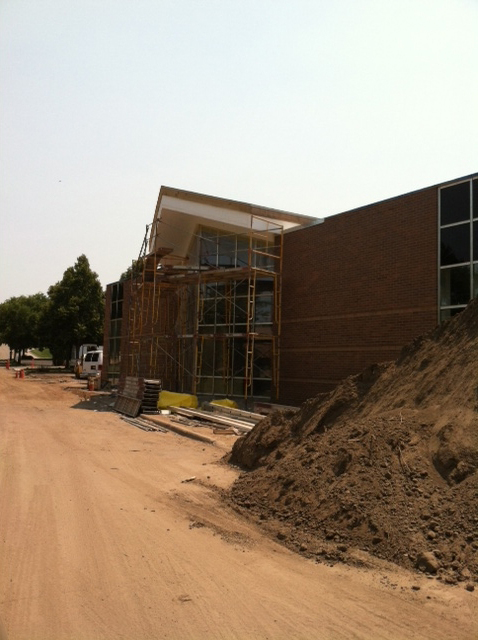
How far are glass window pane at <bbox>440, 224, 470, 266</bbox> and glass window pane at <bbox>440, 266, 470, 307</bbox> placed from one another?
0.27 metres

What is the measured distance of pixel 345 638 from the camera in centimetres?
391

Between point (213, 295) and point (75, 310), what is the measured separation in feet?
104

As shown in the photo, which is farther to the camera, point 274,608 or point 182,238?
point 182,238

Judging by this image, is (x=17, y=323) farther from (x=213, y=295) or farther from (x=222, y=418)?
(x=222, y=418)

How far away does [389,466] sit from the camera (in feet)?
21.6

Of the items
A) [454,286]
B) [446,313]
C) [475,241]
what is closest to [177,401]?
[446,313]

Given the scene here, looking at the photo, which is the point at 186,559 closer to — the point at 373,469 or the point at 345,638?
the point at 345,638

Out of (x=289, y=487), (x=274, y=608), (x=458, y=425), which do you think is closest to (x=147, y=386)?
(x=289, y=487)

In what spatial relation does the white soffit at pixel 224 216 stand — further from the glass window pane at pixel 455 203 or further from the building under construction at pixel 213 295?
the glass window pane at pixel 455 203

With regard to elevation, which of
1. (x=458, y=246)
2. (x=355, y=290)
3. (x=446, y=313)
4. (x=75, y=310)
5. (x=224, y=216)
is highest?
(x=224, y=216)

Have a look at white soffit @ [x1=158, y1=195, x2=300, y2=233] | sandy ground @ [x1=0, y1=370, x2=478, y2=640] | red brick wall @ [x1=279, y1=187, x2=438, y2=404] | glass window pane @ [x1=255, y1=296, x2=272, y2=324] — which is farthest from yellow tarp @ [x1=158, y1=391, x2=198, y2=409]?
sandy ground @ [x1=0, y1=370, x2=478, y2=640]

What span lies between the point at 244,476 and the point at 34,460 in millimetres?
4244

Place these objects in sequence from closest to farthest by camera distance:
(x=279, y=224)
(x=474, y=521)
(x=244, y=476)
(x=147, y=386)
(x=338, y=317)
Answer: (x=474, y=521)
(x=244, y=476)
(x=338, y=317)
(x=147, y=386)
(x=279, y=224)

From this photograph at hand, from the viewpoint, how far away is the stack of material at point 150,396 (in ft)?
62.8
